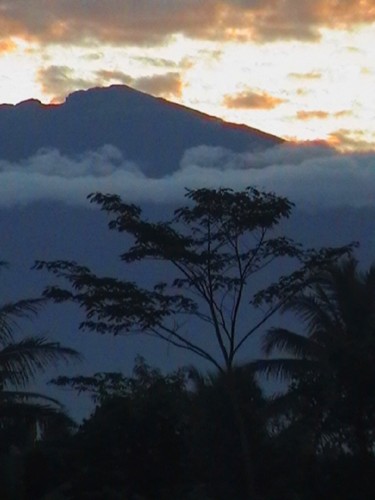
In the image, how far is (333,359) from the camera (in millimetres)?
24516

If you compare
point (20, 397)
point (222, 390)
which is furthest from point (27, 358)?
point (222, 390)

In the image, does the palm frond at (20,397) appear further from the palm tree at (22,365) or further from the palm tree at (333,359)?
the palm tree at (333,359)

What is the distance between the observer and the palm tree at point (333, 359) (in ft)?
79.6

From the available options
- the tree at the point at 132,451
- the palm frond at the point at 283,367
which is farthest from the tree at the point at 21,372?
the palm frond at the point at 283,367

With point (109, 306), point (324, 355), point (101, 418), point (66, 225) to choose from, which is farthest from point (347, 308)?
point (66, 225)

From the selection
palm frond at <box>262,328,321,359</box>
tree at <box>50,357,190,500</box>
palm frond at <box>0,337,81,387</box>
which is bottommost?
tree at <box>50,357,190,500</box>

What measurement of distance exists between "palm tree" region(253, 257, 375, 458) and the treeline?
3 cm

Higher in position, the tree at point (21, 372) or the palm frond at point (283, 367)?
the palm frond at point (283, 367)

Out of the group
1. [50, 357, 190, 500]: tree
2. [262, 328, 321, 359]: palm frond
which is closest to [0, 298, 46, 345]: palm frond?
[50, 357, 190, 500]: tree

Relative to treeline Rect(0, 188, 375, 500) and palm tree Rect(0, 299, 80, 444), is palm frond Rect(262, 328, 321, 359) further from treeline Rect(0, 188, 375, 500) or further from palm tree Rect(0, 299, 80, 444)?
palm tree Rect(0, 299, 80, 444)

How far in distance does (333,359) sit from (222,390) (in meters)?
2.57

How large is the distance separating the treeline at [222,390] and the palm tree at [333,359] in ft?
0.09

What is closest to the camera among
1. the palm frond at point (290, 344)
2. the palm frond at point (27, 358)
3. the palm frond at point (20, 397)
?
the palm frond at point (27, 358)

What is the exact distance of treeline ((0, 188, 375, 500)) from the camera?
18.5 meters
